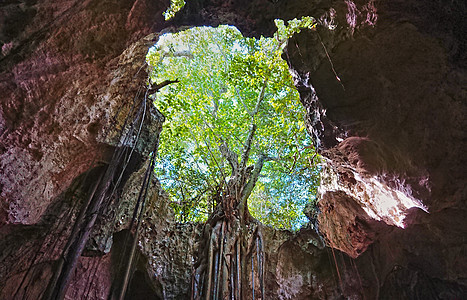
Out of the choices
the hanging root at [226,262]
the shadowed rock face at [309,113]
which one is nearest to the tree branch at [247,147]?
the hanging root at [226,262]

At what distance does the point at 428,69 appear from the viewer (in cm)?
304

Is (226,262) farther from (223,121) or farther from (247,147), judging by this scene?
(223,121)

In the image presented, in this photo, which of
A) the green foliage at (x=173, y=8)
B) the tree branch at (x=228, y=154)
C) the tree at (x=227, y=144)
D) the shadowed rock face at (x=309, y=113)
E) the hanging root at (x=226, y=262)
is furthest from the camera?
the tree branch at (x=228, y=154)

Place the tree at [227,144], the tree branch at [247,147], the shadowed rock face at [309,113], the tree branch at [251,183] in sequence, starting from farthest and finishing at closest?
the tree branch at [247,147] < the tree branch at [251,183] < the tree at [227,144] < the shadowed rock face at [309,113]

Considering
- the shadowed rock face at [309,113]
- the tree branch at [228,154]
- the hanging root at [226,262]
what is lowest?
the hanging root at [226,262]

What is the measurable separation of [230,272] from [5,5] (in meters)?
4.39

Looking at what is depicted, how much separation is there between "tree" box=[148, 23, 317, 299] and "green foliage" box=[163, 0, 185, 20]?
1.88 m

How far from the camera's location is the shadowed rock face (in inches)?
117

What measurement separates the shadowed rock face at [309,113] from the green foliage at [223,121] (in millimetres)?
1436

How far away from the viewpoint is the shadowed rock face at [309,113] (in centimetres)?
296

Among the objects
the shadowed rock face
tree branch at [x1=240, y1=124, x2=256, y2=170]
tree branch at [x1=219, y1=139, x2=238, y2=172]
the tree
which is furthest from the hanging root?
the shadowed rock face

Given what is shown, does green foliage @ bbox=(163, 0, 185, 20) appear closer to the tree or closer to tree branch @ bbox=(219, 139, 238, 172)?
the tree

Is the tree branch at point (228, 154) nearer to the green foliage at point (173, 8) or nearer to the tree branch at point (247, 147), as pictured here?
the tree branch at point (247, 147)

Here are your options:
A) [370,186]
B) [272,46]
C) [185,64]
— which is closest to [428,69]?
[370,186]
